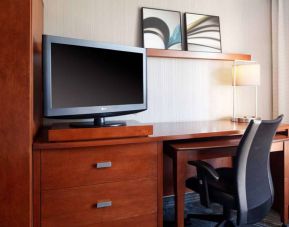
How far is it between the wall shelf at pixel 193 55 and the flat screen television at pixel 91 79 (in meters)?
0.40

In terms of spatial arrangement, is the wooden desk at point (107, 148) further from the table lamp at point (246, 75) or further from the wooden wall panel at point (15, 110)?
the table lamp at point (246, 75)

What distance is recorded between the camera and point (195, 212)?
2.20 metres

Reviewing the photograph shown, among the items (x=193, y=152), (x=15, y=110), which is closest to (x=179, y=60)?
(x=193, y=152)

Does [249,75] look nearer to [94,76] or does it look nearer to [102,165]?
[94,76]

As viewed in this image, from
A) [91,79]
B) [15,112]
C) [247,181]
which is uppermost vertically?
[91,79]

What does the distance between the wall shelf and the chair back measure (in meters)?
1.03

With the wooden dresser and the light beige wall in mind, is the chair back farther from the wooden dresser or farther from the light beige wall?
the light beige wall

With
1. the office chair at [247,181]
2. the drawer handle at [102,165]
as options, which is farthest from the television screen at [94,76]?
the office chair at [247,181]

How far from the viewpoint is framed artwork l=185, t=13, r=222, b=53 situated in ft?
7.48

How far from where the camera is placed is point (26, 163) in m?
1.20

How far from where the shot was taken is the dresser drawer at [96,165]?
4.22 feet

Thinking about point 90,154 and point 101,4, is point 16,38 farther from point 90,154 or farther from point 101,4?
point 101,4

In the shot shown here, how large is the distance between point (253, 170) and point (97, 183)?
910 mm

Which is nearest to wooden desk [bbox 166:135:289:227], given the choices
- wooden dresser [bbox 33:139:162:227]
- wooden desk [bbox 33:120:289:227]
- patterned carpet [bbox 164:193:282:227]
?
wooden desk [bbox 33:120:289:227]
